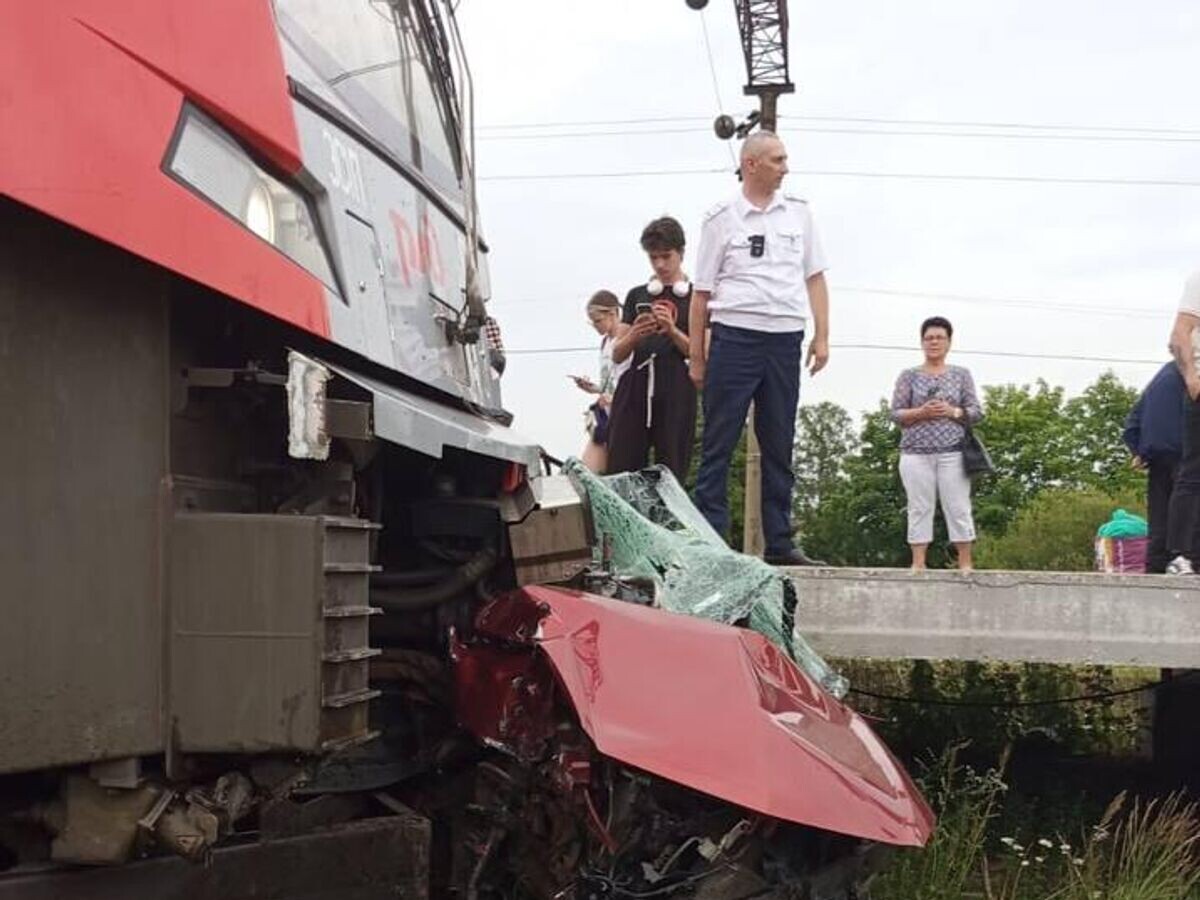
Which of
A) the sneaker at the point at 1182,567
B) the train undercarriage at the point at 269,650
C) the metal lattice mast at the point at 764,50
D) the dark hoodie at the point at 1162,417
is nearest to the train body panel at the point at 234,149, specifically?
the train undercarriage at the point at 269,650

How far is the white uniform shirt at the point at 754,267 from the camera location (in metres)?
5.95

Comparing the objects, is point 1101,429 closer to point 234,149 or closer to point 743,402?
point 743,402

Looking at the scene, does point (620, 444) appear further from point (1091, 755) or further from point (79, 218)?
point (1091, 755)

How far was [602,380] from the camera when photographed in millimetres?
7387

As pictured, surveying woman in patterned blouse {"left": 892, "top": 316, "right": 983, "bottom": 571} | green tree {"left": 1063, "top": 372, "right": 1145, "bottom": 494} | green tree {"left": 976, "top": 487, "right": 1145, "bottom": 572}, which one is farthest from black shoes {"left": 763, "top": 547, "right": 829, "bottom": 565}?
green tree {"left": 1063, "top": 372, "right": 1145, "bottom": 494}

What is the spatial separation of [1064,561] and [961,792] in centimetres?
3883

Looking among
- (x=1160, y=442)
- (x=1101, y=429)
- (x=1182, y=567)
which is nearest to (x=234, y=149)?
(x=1182, y=567)

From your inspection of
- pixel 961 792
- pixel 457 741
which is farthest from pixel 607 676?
pixel 961 792

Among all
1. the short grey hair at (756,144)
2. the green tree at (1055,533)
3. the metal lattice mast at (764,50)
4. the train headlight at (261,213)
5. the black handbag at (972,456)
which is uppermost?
the metal lattice mast at (764,50)

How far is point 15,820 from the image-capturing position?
7.71ft

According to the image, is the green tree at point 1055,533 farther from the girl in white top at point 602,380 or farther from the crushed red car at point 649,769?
the crushed red car at point 649,769

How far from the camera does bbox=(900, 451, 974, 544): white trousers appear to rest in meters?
7.18

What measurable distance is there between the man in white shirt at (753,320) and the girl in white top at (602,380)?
848 mm

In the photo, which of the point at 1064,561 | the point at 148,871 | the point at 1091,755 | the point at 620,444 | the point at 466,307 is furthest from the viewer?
A: the point at 1064,561
